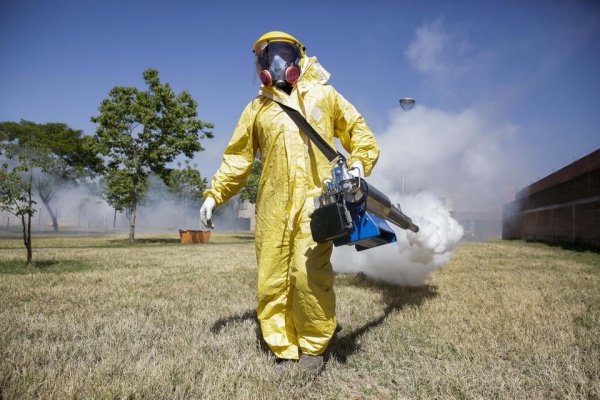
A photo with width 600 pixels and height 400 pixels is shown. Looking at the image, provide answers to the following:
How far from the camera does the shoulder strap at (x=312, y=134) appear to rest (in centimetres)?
302

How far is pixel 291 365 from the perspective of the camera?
293 centimetres

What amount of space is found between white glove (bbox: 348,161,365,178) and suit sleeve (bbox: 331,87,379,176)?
125 millimetres

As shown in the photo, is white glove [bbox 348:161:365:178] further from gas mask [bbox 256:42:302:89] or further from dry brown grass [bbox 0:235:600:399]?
dry brown grass [bbox 0:235:600:399]

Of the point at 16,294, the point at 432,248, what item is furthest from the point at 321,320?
the point at 16,294

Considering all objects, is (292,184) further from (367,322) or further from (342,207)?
(367,322)

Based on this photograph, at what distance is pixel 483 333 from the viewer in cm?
373

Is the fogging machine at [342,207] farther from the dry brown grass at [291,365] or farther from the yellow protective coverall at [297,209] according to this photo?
the dry brown grass at [291,365]

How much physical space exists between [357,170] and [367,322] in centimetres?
206

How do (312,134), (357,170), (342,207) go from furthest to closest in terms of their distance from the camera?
(312,134) → (357,170) → (342,207)

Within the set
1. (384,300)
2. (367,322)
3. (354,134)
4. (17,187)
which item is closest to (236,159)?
(354,134)

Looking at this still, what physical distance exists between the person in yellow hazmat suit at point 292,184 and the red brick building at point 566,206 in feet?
59.0

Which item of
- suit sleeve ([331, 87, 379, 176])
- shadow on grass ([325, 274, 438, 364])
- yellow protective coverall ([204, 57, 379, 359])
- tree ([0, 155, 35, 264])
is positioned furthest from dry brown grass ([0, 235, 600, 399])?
tree ([0, 155, 35, 264])

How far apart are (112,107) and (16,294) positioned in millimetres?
16931

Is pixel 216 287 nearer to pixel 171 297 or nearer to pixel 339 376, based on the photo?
pixel 171 297
